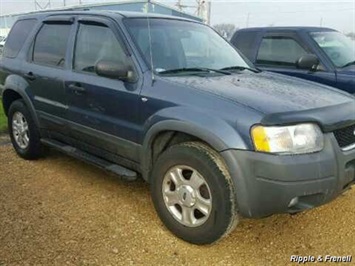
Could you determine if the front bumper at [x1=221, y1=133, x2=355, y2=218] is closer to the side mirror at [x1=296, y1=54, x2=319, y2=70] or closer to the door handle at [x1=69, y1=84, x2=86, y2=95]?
the door handle at [x1=69, y1=84, x2=86, y2=95]

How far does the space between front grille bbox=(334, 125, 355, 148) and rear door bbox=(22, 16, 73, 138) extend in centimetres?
267

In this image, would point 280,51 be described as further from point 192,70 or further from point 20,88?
point 20,88

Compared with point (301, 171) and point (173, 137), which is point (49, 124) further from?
point (301, 171)

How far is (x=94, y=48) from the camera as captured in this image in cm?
430

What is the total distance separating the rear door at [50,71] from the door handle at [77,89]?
0.19m

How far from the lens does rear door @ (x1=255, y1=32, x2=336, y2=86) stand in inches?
234

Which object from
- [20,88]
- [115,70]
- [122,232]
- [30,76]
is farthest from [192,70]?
[20,88]

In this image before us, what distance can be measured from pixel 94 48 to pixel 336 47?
146 inches

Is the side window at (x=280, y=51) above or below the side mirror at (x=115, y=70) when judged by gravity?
below

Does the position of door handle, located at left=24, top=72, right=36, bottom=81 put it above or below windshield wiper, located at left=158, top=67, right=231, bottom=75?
below

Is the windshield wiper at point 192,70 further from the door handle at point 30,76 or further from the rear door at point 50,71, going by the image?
the door handle at point 30,76

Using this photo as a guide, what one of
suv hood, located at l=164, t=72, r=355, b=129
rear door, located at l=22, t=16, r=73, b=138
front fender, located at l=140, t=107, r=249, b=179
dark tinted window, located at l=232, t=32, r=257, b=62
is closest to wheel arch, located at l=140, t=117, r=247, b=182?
front fender, located at l=140, t=107, r=249, b=179

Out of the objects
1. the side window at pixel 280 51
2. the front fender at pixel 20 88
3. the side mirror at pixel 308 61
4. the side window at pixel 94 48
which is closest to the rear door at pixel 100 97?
the side window at pixel 94 48

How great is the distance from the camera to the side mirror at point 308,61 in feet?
18.9
